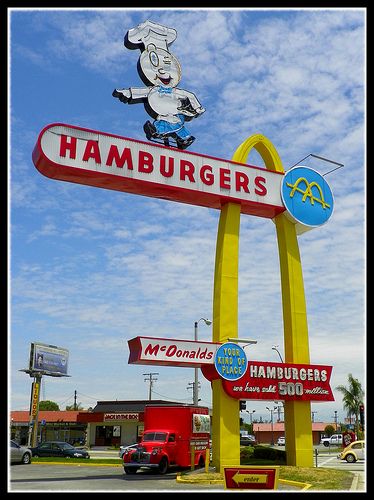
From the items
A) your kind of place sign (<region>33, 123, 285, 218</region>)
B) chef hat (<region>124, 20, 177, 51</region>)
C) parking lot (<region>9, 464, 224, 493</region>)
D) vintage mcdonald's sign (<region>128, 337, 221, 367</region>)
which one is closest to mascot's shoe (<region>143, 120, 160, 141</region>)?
your kind of place sign (<region>33, 123, 285, 218</region>)

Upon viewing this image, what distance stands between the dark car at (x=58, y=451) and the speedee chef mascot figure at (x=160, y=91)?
23524 mm

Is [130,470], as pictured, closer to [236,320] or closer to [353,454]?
[236,320]

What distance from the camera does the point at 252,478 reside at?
54.5ft

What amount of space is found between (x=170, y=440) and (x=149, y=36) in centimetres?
1955

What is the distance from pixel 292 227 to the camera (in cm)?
2822

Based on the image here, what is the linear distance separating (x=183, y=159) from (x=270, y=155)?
5686mm

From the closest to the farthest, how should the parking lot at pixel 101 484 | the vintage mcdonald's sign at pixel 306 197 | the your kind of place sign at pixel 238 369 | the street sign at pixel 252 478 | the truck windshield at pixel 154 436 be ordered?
the street sign at pixel 252 478
the parking lot at pixel 101 484
the your kind of place sign at pixel 238 369
the truck windshield at pixel 154 436
the vintage mcdonald's sign at pixel 306 197

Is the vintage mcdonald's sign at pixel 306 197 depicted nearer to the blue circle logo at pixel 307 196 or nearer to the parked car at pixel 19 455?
the blue circle logo at pixel 307 196

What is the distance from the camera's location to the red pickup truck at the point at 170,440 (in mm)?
24469

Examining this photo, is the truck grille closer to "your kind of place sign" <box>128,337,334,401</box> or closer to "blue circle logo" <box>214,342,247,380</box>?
"your kind of place sign" <box>128,337,334,401</box>

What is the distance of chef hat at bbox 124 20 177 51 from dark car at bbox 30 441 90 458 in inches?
1069

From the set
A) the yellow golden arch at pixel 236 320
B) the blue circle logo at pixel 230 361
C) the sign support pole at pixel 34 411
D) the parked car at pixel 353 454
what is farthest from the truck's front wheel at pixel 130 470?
→ the sign support pole at pixel 34 411

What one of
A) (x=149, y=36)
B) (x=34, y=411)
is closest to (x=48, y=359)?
(x=34, y=411)
